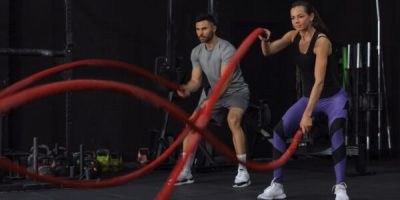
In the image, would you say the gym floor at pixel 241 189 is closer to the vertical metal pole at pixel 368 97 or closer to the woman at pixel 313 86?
the woman at pixel 313 86

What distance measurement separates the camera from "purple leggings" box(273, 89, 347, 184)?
3.91 metres

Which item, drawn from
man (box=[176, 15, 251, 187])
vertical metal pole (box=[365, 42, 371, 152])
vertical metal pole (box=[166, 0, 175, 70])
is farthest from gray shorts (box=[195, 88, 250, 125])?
vertical metal pole (box=[365, 42, 371, 152])

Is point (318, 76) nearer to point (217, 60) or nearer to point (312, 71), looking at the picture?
point (312, 71)

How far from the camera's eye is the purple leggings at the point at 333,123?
3912mm

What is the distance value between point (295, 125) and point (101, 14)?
3.41 meters

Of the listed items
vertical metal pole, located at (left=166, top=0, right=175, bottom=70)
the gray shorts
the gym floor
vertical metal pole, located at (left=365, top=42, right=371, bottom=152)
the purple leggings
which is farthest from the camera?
vertical metal pole, located at (left=365, top=42, right=371, bottom=152)

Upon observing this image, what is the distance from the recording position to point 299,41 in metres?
4.04

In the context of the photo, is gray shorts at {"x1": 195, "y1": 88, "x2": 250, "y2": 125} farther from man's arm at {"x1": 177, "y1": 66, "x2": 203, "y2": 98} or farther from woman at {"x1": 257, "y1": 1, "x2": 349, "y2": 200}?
woman at {"x1": 257, "y1": 1, "x2": 349, "y2": 200}

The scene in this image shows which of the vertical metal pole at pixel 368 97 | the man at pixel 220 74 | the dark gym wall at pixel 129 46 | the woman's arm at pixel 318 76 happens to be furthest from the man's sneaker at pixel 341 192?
the vertical metal pole at pixel 368 97

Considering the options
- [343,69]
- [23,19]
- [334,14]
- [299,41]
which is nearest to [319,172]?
[343,69]

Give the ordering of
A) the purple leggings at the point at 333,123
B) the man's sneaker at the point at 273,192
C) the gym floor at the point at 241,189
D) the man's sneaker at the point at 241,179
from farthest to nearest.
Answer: the man's sneaker at the point at 241,179
the gym floor at the point at 241,189
the man's sneaker at the point at 273,192
the purple leggings at the point at 333,123

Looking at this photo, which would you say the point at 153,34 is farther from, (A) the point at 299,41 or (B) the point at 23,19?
(A) the point at 299,41

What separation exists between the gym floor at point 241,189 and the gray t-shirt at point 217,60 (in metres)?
0.81

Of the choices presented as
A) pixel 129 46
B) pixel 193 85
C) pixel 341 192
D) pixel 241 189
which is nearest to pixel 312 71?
pixel 341 192
